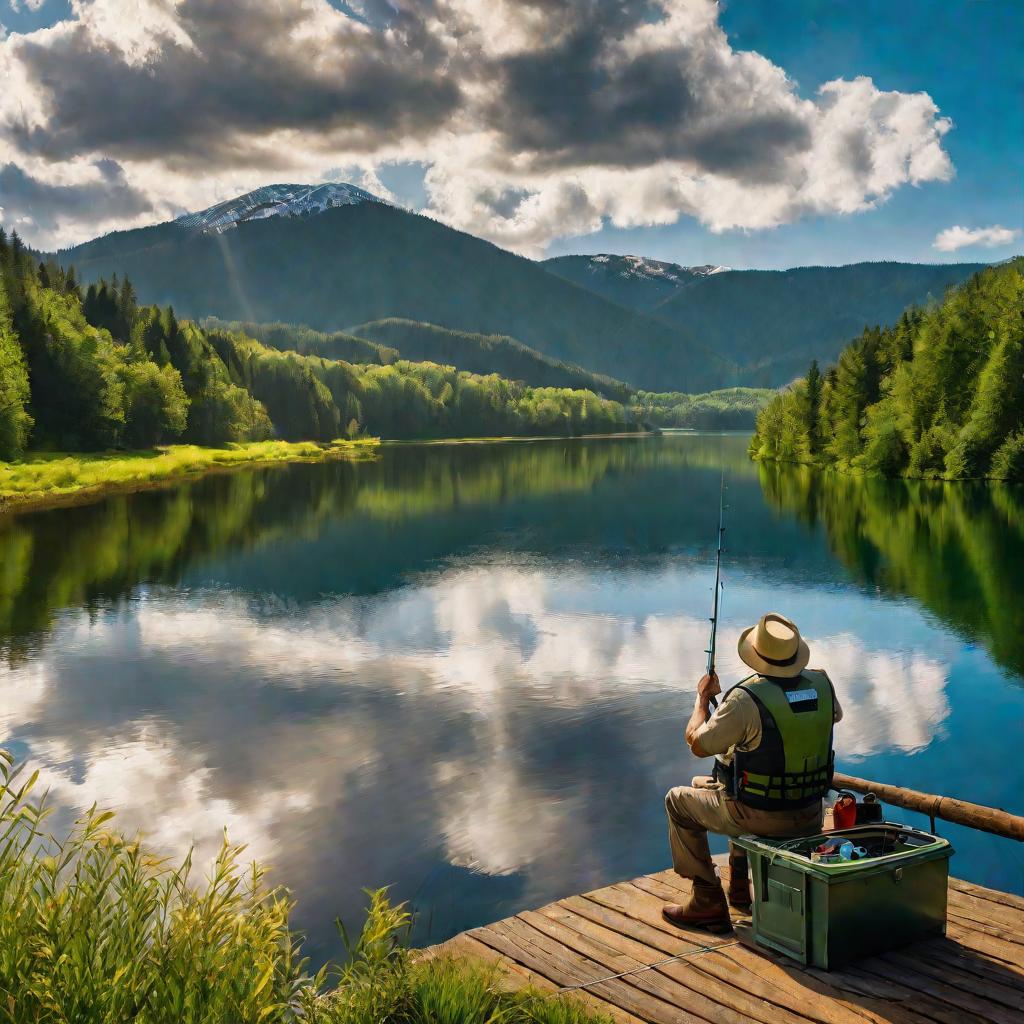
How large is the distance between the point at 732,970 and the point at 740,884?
1307 mm

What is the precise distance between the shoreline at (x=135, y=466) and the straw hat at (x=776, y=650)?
177ft

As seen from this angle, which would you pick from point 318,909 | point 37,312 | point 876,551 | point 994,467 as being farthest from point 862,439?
point 318,909

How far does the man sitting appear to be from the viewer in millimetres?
7844

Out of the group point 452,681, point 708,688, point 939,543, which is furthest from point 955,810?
point 939,543

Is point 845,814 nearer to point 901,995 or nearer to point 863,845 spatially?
point 863,845

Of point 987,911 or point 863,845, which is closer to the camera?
point 863,845

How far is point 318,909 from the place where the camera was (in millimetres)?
11086

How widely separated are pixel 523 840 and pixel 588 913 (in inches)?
166

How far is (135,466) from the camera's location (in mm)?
86938

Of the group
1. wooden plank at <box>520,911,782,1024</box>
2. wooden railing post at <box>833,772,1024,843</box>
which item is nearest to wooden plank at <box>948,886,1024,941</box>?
wooden railing post at <box>833,772,1024,843</box>

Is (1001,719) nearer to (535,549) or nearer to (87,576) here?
(535,549)

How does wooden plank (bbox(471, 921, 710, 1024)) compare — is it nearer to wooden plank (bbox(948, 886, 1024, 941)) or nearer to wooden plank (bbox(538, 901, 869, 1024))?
wooden plank (bbox(538, 901, 869, 1024))

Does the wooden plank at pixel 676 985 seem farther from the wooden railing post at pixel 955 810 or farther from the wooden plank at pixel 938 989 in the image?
the wooden railing post at pixel 955 810

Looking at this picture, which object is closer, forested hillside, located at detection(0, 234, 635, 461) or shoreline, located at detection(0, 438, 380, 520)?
shoreline, located at detection(0, 438, 380, 520)
